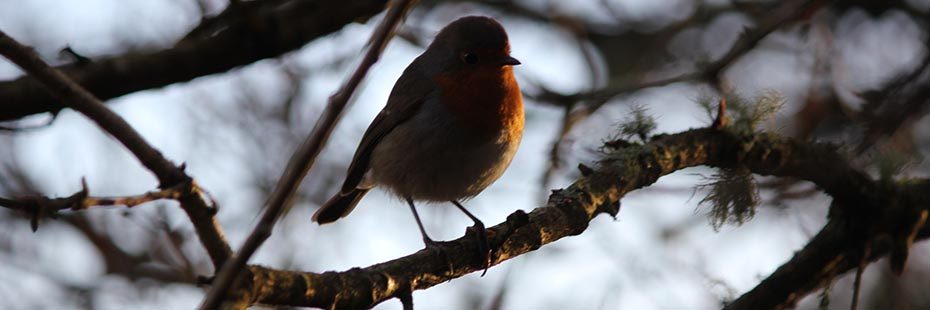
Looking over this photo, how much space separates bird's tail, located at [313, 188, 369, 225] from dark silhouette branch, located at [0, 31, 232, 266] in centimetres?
321

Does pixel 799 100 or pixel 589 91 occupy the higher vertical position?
pixel 589 91

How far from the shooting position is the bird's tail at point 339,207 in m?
5.29

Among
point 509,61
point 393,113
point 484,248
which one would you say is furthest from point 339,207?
point 484,248

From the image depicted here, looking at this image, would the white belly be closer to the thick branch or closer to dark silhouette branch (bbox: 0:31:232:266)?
the thick branch

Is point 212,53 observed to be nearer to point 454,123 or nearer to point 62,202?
point 454,123

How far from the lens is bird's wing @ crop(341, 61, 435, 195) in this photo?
472 cm

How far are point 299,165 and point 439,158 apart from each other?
2.71 metres

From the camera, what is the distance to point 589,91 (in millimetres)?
5734

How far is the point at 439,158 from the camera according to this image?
442cm

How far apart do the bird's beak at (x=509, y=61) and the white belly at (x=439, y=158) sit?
0.34 meters

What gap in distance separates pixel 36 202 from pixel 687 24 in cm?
655

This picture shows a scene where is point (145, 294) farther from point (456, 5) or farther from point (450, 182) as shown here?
point (456, 5)

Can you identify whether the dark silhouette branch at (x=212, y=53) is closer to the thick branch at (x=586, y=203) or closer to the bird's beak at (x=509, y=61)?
the bird's beak at (x=509, y=61)

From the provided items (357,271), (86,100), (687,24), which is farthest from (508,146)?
(687,24)
